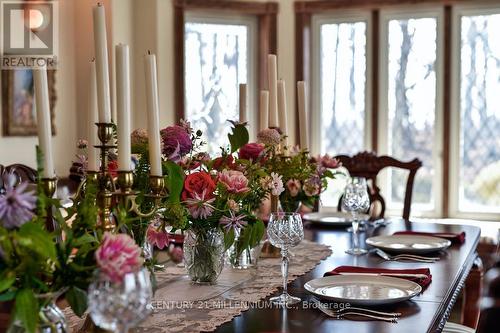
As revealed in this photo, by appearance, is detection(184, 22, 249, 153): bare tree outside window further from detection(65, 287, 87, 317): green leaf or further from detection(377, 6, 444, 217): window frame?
detection(65, 287, 87, 317): green leaf

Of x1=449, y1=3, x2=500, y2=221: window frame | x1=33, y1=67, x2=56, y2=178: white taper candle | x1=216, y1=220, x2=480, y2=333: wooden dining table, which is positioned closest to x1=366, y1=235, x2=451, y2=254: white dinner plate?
x1=216, y1=220, x2=480, y2=333: wooden dining table

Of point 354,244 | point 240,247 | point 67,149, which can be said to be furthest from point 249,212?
point 67,149

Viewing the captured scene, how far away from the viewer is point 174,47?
4.80 m

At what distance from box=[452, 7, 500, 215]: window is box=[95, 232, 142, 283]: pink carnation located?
4138 millimetres

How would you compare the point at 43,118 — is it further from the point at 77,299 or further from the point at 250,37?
the point at 250,37

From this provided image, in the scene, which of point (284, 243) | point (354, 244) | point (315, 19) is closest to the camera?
point (284, 243)

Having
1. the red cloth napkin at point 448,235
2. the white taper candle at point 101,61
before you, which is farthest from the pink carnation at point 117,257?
the red cloth napkin at point 448,235

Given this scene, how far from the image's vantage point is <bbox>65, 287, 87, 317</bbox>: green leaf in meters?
0.97

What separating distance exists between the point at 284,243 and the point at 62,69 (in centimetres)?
353

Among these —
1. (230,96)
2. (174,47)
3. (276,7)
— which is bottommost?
(230,96)

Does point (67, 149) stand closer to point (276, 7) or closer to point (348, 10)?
point (276, 7)

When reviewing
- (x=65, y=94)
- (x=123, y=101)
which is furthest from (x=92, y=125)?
(x=65, y=94)

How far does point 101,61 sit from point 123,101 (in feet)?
0.37

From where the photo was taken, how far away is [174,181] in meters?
1.46
